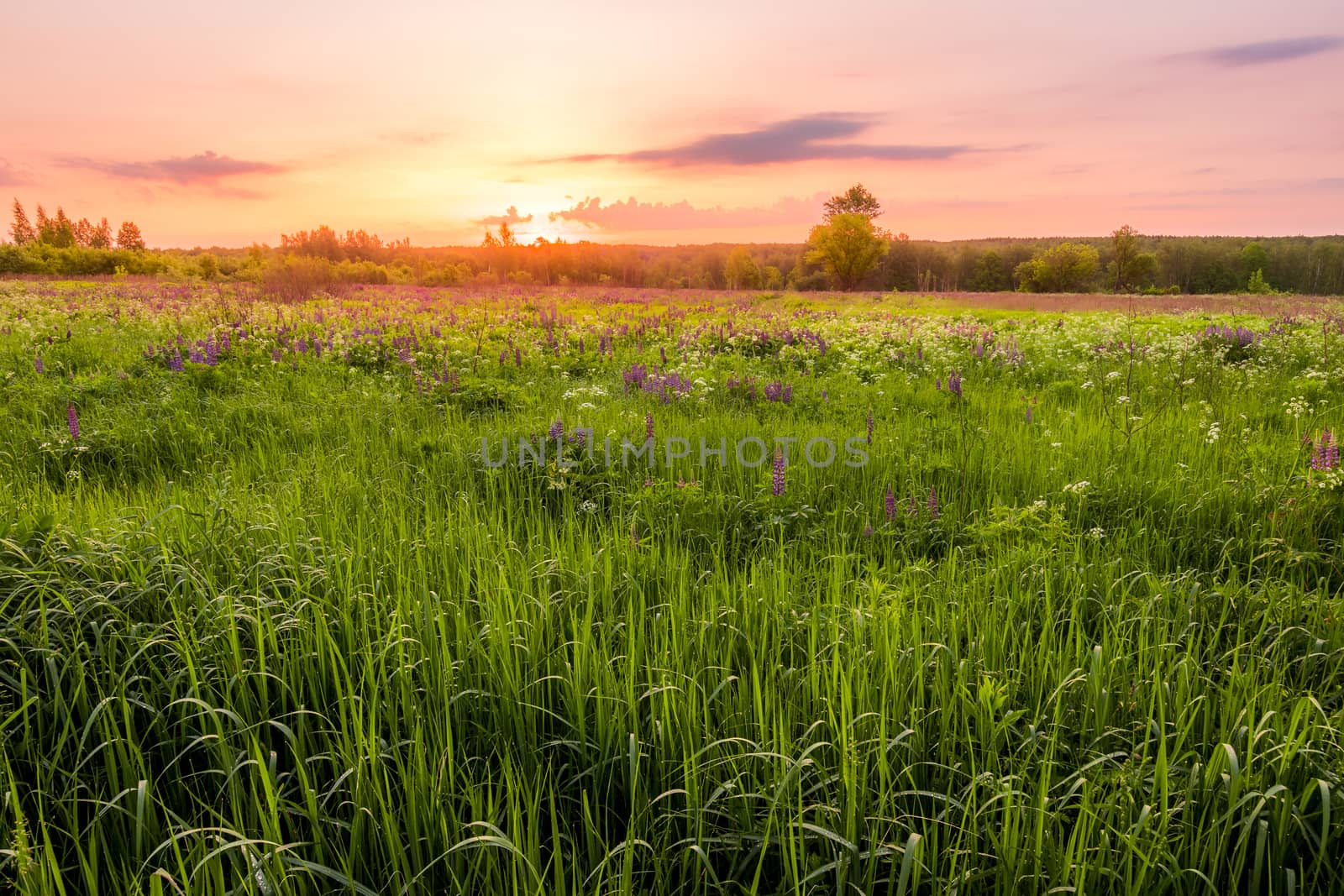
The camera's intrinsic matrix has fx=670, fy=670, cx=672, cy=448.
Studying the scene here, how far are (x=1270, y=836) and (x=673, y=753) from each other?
1.82 meters

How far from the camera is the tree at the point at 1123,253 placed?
86.9 m

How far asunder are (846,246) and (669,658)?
73138mm

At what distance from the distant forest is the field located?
25.1 metres

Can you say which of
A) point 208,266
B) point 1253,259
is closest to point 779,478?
point 208,266

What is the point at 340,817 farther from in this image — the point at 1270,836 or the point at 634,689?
the point at 1270,836

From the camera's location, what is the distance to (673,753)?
2305 millimetres

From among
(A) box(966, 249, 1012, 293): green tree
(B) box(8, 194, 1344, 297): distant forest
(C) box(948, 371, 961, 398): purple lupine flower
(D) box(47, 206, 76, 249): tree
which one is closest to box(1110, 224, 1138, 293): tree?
(B) box(8, 194, 1344, 297): distant forest

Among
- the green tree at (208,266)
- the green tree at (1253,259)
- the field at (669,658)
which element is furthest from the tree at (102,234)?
the green tree at (1253,259)

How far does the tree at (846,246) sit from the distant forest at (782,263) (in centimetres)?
14

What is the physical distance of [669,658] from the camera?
2877 millimetres

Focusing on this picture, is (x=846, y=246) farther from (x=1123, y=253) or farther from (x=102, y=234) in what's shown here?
(x=102, y=234)

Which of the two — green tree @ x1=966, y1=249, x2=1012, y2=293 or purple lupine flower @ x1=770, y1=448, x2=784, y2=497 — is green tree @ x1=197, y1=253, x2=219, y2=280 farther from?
green tree @ x1=966, y1=249, x2=1012, y2=293

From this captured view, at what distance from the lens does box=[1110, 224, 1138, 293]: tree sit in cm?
8694

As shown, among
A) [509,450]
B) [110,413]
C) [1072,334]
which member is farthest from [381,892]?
[1072,334]
